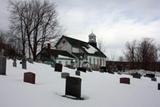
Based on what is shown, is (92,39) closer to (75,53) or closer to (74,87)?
(75,53)

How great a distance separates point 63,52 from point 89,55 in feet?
33.5

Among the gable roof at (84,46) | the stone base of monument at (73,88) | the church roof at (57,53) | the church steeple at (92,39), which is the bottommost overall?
the stone base of monument at (73,88)

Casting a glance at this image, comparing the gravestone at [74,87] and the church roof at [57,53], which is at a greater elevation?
the church roof at [57,53]

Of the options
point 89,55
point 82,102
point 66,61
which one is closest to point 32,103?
point 82,102

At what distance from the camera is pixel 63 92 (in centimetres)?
1009

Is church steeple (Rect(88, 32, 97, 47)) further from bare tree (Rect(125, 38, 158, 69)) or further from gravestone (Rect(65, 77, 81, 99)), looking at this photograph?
gravestone (Rect(65, 77, 81, 99))

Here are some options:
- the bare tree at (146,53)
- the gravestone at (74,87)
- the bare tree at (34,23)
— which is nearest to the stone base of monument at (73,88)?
the gravestone at (74,87)

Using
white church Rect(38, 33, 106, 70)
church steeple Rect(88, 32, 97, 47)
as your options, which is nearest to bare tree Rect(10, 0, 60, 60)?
white church Rect(38, 33, 106, 70)

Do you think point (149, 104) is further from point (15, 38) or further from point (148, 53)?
point (148, 53)

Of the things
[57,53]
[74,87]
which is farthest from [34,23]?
[74,87]

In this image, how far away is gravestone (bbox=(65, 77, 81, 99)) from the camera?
952cm

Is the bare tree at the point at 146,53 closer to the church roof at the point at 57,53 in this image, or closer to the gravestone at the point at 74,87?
the church roof at the point at 57,53

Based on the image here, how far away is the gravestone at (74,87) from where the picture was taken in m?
9.52

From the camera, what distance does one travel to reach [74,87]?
9570 mm
